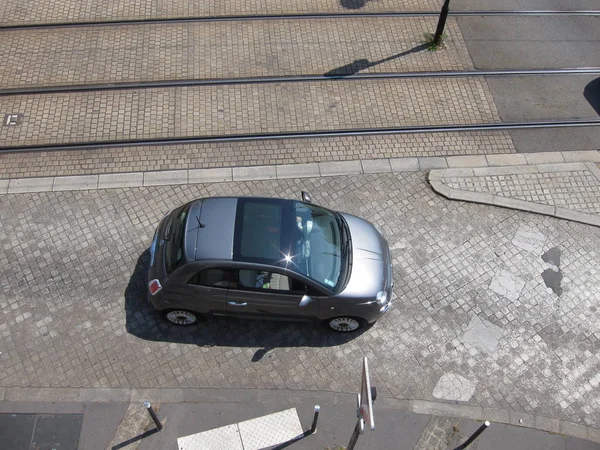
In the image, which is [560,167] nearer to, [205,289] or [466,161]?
[466,161]

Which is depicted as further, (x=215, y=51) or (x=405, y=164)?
(x=215, y=51)

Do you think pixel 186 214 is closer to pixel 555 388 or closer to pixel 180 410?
pixel 180 410

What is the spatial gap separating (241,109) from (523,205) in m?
6.02

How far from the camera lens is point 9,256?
29.0 feet

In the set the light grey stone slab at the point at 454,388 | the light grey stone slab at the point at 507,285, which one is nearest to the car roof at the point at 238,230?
the light grey stone slab at the point at 454,388

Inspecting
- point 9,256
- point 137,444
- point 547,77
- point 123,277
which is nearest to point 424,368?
point 137,444

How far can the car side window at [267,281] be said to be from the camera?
7348 millimetres

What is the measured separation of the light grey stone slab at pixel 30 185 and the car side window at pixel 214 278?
13.7 feet

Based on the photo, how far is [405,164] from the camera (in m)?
10.5

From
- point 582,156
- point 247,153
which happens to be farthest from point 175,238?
point 582,156

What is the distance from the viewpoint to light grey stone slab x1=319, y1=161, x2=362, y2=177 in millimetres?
10211

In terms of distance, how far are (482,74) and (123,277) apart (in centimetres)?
908

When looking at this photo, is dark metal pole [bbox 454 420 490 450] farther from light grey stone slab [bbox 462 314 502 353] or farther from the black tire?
the black tire

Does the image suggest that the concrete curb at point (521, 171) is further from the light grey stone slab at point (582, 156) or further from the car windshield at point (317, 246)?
the car windshield at point (317, 246)
